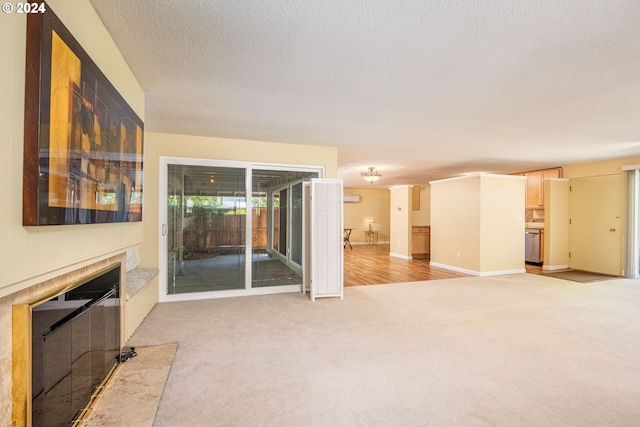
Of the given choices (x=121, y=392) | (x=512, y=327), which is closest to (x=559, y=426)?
Answer: (x=512, y=327)

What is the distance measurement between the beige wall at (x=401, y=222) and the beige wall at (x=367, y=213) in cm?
321

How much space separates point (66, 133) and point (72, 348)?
3.80 ft

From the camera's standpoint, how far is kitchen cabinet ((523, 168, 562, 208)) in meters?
7.09

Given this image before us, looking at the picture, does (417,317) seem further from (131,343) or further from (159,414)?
(131,343)

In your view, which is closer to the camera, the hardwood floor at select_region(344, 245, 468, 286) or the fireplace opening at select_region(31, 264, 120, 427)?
the fireplace opening at select_region(31, 264, 120, 427)

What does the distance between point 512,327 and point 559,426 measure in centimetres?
170

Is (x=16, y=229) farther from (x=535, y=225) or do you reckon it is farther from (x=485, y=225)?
(x=535, y=225)

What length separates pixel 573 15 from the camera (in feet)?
5.57

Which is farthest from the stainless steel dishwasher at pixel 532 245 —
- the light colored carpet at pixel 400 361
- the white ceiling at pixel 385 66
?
the white ceiling at pixel 385 66

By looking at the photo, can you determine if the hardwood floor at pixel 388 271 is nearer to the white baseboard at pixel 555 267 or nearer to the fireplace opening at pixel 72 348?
the white baseboard at pixel 555 267

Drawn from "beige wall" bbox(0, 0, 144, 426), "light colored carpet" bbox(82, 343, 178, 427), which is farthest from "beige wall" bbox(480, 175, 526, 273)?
"beige wall" bbox(0, 0, 144, 426)

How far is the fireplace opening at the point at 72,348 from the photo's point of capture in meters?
1.28

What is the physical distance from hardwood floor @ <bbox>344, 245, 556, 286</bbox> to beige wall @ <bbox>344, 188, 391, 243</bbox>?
3.73 metres

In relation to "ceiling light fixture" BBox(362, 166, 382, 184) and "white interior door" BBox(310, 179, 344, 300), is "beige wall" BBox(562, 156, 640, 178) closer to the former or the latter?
"ceiling light fixture" BBox(362, 166, 382, 184)
